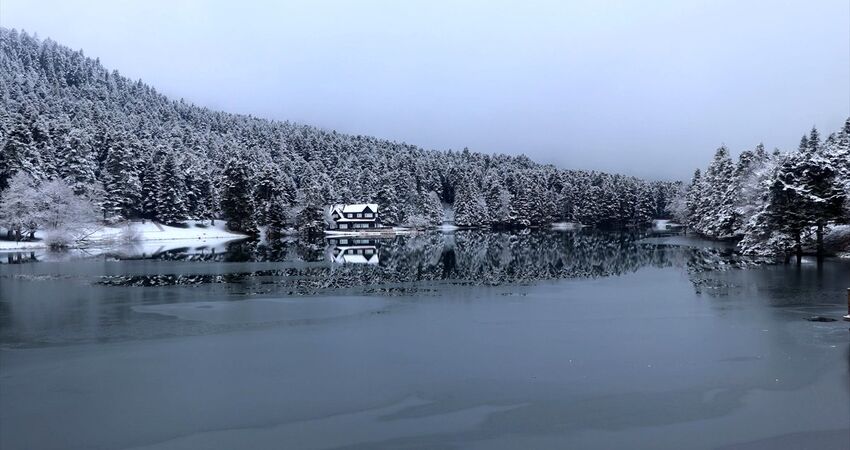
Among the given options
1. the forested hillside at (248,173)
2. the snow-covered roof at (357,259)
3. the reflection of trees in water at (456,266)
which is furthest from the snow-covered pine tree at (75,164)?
the snow-covered roof at (357,259)

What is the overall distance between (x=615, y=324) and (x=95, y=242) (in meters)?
68.1

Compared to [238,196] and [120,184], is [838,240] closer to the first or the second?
[238,196]

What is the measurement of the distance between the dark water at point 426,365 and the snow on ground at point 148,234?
1560 inches

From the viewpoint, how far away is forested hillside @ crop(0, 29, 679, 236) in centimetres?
8038

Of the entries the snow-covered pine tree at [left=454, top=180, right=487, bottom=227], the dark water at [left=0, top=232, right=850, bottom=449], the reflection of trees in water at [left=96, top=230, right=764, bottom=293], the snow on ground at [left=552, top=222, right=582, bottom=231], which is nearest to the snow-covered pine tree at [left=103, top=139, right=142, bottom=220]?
the reflection of trees in water at [left=96, top=230, right=764, bottom=293]

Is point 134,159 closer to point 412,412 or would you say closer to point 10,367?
point 10,367

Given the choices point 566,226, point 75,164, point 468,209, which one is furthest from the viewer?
point 566,226

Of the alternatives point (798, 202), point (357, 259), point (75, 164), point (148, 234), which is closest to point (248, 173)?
point (148, 234)

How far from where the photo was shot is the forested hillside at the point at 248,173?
264 feet

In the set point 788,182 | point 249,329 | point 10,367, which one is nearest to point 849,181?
point 788,182

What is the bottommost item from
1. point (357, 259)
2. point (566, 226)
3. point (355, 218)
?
point (357, 259)

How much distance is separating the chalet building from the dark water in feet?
257

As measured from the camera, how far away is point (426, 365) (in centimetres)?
1677

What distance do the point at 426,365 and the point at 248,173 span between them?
7640cm
